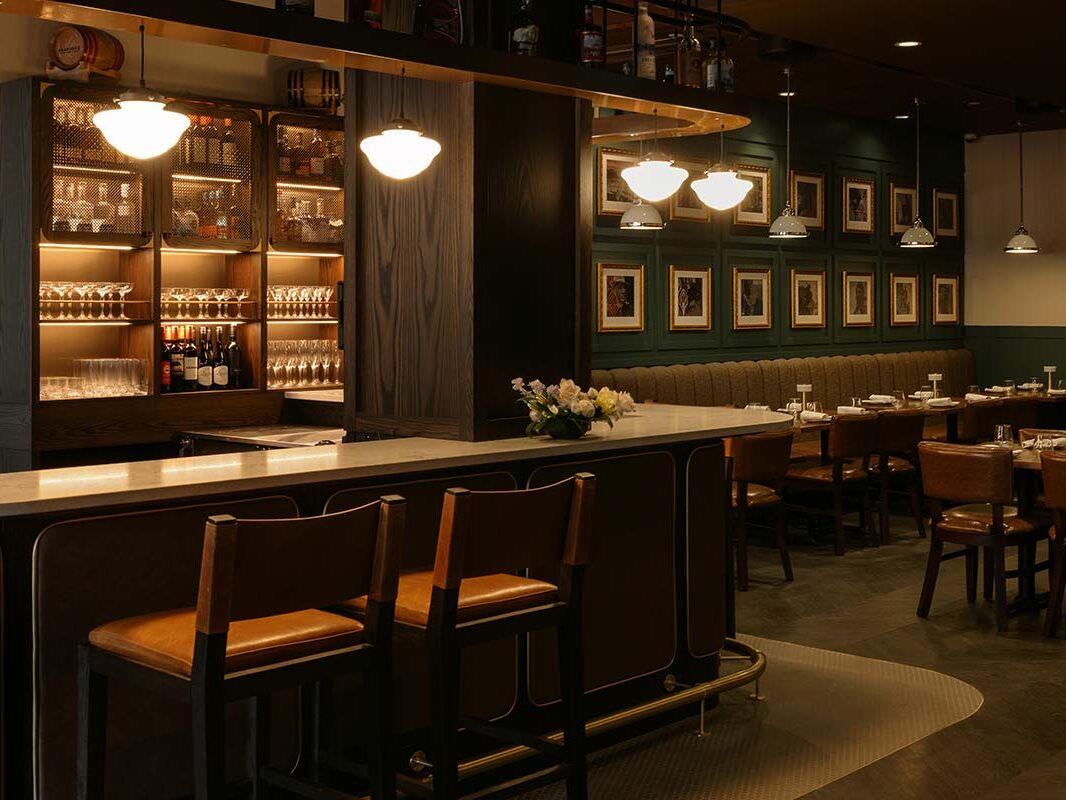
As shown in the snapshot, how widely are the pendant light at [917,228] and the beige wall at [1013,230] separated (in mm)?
962

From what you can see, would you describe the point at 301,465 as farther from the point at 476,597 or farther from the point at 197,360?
the point at 197,360

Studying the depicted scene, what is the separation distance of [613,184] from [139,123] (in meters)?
6.06

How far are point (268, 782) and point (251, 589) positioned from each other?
35.1 inches

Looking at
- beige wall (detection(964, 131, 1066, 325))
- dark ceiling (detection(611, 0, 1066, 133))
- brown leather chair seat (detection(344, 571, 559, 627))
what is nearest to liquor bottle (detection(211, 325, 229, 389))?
dark ceiling (detection(611, 0, 1066, 133))

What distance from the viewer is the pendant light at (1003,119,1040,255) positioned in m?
11.7

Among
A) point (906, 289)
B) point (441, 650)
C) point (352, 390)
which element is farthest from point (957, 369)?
point (441, 650)

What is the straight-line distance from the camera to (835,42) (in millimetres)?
8336

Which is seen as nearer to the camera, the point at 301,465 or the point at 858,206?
the point at 301,465

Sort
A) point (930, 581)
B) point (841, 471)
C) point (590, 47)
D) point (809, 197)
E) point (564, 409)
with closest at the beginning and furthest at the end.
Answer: point (564, 409) < point (590, 47) < point (930, 581) < point (841, 471) < point (809, 197)

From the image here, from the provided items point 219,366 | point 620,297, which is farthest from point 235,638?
point 620,297

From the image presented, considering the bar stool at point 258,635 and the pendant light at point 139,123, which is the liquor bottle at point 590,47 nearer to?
the pendant light at point 139,123

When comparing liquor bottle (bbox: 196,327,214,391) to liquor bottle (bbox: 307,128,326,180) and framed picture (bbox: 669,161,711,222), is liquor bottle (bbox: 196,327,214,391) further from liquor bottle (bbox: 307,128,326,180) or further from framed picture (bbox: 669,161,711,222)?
framed picture (bbox: 669,161,711,222)

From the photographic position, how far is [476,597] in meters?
3.47

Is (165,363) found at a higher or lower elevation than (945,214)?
lower
